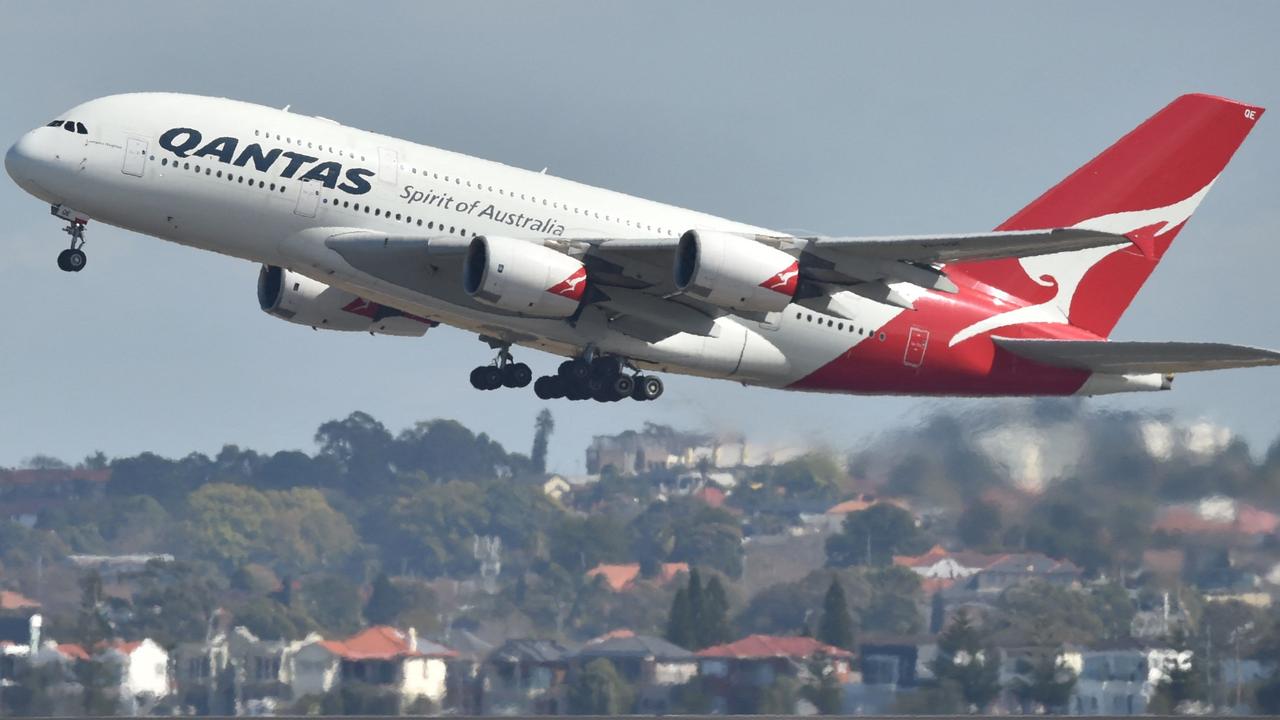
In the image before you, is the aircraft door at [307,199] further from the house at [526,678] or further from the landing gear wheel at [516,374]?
the house at [526,678]

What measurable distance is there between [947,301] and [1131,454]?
16.1 ft

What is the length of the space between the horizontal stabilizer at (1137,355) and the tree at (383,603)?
44.3 ft

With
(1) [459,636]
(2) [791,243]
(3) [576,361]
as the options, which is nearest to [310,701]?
(1) [459,636]

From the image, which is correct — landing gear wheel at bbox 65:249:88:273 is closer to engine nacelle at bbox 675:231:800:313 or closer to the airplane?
the airplane

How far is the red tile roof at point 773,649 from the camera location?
42.7m

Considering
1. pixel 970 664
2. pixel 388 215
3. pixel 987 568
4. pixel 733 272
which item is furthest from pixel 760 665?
pixel 388 215

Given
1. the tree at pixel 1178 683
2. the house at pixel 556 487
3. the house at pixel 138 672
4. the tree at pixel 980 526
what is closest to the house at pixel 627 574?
the house at pixel 556 487

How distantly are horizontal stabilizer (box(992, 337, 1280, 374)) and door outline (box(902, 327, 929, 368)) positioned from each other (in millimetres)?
1540

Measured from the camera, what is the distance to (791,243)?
41000 millimetres

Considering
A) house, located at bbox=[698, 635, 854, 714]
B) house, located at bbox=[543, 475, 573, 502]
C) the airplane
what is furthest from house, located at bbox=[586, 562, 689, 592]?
the airplane

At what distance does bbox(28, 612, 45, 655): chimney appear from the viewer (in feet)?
141

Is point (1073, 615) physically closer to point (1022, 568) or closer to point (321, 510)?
point (1022, 568)

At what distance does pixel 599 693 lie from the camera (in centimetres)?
4209

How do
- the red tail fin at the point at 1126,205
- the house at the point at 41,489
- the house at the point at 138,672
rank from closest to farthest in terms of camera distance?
the house at the point at 138,672 → the red tail fin at the point at 1126,205 → the house at the point at 41,489
